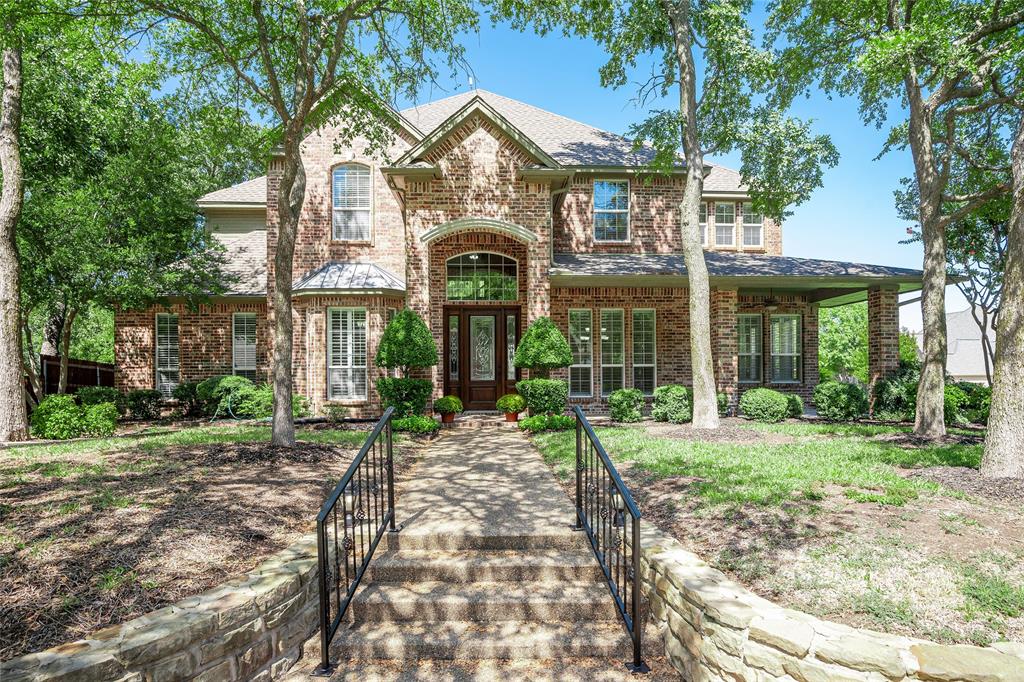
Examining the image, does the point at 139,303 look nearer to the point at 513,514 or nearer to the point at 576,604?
the point at 513,514

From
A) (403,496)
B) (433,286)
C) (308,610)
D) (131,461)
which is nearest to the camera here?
(308,610)

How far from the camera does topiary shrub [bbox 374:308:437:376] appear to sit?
416 inches

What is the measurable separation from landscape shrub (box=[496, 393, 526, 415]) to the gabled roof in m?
3.72

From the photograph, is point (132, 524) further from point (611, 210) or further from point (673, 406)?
point (611, 210)

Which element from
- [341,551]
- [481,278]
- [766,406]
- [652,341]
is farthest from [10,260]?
[766,406]

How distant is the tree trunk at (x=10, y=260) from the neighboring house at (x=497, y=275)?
4883 mm

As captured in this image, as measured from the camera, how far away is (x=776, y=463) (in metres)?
6.50

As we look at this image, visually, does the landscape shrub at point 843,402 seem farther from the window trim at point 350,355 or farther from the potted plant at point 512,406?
the window trim at point 350,355

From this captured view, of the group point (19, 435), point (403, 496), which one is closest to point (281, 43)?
point (403, 496)

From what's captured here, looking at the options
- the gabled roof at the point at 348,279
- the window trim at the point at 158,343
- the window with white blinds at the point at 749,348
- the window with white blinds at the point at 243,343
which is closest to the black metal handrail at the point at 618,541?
the gabled roof at the point at 348,279

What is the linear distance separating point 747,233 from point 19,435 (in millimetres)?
18072

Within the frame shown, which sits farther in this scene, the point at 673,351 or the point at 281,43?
the point at 673,351

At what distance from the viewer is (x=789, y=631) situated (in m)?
2.90

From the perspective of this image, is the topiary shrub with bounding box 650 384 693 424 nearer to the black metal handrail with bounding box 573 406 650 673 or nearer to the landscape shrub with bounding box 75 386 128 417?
the black metal handrail with bounding box 573 406 650 673
